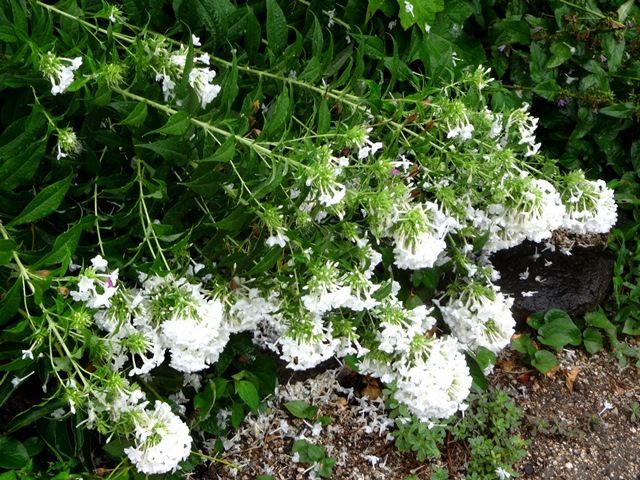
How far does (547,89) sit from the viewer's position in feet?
11.9

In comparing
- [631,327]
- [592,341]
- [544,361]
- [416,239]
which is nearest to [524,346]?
[544,361]

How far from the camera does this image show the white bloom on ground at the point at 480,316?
2.66 meters

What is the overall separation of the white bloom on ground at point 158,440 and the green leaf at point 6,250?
0.50 meters

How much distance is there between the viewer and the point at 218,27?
2637 millimetres

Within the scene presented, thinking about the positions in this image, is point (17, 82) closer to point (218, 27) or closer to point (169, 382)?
point (218, 27)

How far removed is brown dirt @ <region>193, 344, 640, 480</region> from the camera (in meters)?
3.23

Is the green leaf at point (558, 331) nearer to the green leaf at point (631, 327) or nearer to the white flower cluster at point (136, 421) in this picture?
the green leaf at point (631, 327)

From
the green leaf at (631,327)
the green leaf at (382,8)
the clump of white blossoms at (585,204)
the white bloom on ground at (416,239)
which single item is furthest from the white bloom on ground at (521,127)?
the green leaf at (631,327)

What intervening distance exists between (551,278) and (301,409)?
1.41 metres

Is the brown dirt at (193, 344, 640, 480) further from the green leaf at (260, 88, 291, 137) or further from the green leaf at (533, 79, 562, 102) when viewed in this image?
the green leaf at (260, 88, 291, 137)

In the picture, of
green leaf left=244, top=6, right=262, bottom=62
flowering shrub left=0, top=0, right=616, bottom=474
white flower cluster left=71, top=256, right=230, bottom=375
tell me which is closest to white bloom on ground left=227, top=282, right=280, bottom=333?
flowering shrub left=0, top=0, right=616, bottom=474

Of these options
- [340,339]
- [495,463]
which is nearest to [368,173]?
[340,339]

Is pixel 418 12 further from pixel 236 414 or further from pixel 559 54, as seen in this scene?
pixel 236 414

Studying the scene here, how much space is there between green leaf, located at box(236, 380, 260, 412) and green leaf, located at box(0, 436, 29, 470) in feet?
2.39
